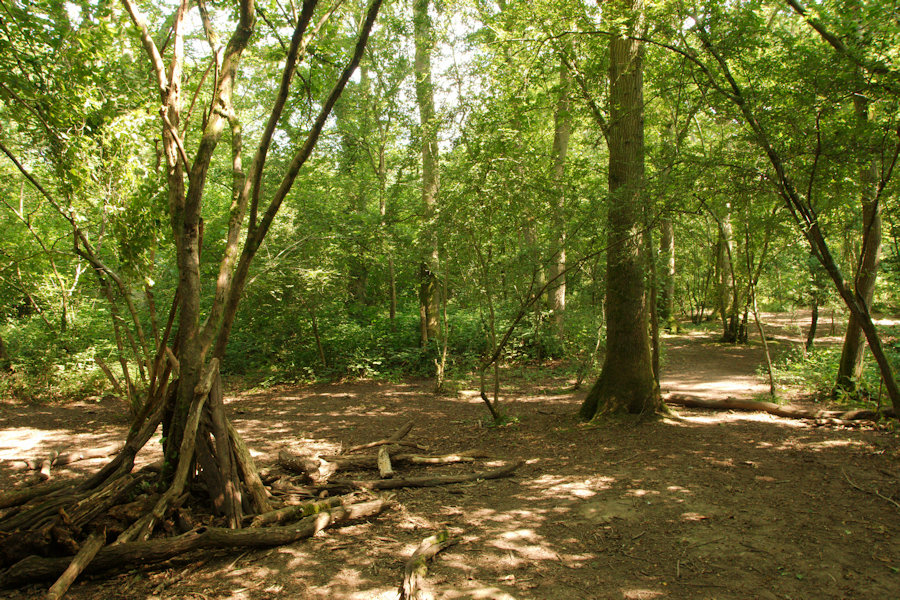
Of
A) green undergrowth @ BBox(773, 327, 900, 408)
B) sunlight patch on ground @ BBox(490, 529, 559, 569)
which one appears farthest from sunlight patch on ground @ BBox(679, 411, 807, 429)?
sunlight patch on ground @ BBox(490, 529, 559, 569)

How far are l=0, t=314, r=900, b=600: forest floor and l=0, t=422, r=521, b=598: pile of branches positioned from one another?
0.47 feet

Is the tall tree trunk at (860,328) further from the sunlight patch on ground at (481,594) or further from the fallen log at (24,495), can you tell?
the fallen log at (24,495)

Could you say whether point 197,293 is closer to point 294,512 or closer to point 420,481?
point 294,512

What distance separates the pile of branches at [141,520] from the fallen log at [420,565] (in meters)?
0.05

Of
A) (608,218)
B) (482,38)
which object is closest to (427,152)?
(482,38)

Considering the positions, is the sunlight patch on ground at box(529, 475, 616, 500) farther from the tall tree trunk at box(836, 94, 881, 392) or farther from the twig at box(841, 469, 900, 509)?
the tall tree trunk at box(836, 94, 881, 392)

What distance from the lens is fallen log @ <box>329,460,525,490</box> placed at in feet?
16.4

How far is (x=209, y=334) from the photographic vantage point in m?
4.28

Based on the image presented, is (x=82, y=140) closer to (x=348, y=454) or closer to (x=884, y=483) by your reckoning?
(x=348, y=454)

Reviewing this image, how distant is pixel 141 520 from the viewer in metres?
3.71

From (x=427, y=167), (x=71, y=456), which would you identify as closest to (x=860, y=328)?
(x=427, y=167)

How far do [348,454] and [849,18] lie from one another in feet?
23.7

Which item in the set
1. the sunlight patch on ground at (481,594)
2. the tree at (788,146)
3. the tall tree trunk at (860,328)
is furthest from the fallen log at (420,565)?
the tall tree trunk at (860,328)

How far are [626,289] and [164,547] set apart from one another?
6400 millimetres
